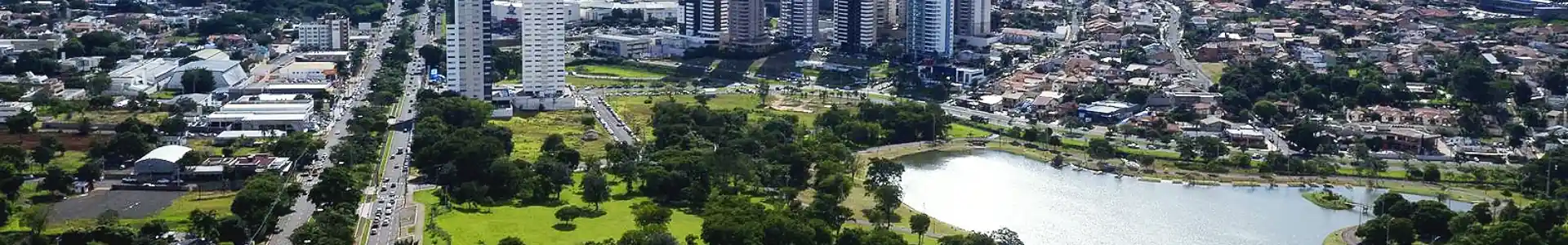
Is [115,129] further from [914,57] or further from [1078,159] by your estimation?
[914,57]

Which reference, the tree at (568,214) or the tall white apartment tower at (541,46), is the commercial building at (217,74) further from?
the tree at (568,214)

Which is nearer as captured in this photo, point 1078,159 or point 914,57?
point 1078,159

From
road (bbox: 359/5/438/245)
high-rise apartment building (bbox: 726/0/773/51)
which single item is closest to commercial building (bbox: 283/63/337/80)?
road (bbox: 359/5/438/245)

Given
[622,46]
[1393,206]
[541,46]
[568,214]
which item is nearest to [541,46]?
[541,46]

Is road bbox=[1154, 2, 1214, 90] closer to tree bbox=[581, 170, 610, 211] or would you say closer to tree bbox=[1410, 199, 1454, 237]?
tree bbox=[1410, 199, 1454, 237]

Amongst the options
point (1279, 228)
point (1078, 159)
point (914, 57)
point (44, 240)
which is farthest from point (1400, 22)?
point (44, 240)

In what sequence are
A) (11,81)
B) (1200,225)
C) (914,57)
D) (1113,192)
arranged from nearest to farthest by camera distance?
(1200,225), (1113,192), (11,81), (914,57)

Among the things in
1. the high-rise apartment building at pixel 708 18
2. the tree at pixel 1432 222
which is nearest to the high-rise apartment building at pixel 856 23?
the high-rise apartment building at pixel 708 18
